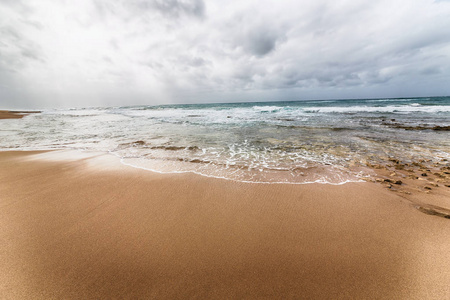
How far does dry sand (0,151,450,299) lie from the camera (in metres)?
1.65

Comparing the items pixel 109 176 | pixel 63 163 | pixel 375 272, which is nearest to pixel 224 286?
pixel 375 272

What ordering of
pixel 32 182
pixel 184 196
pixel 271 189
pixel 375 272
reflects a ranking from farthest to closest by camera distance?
pixel 32 182, pixel 271 189, pixel 184 196, pixel 375 272

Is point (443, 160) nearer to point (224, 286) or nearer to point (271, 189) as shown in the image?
point (271, 189)

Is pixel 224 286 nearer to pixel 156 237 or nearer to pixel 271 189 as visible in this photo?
pixel 156 237

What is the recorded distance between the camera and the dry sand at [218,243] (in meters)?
1.65

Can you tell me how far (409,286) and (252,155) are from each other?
14.3 ft

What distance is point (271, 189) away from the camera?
3488 mm

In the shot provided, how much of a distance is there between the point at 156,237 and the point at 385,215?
336cm

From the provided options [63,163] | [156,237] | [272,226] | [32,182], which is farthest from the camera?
[63,163]

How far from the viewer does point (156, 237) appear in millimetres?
2260

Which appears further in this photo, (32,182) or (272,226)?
(32,182)

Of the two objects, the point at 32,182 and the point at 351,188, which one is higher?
the point at 32,182

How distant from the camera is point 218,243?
216 centimetres

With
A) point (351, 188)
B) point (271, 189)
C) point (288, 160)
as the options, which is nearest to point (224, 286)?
point (271, 189)
